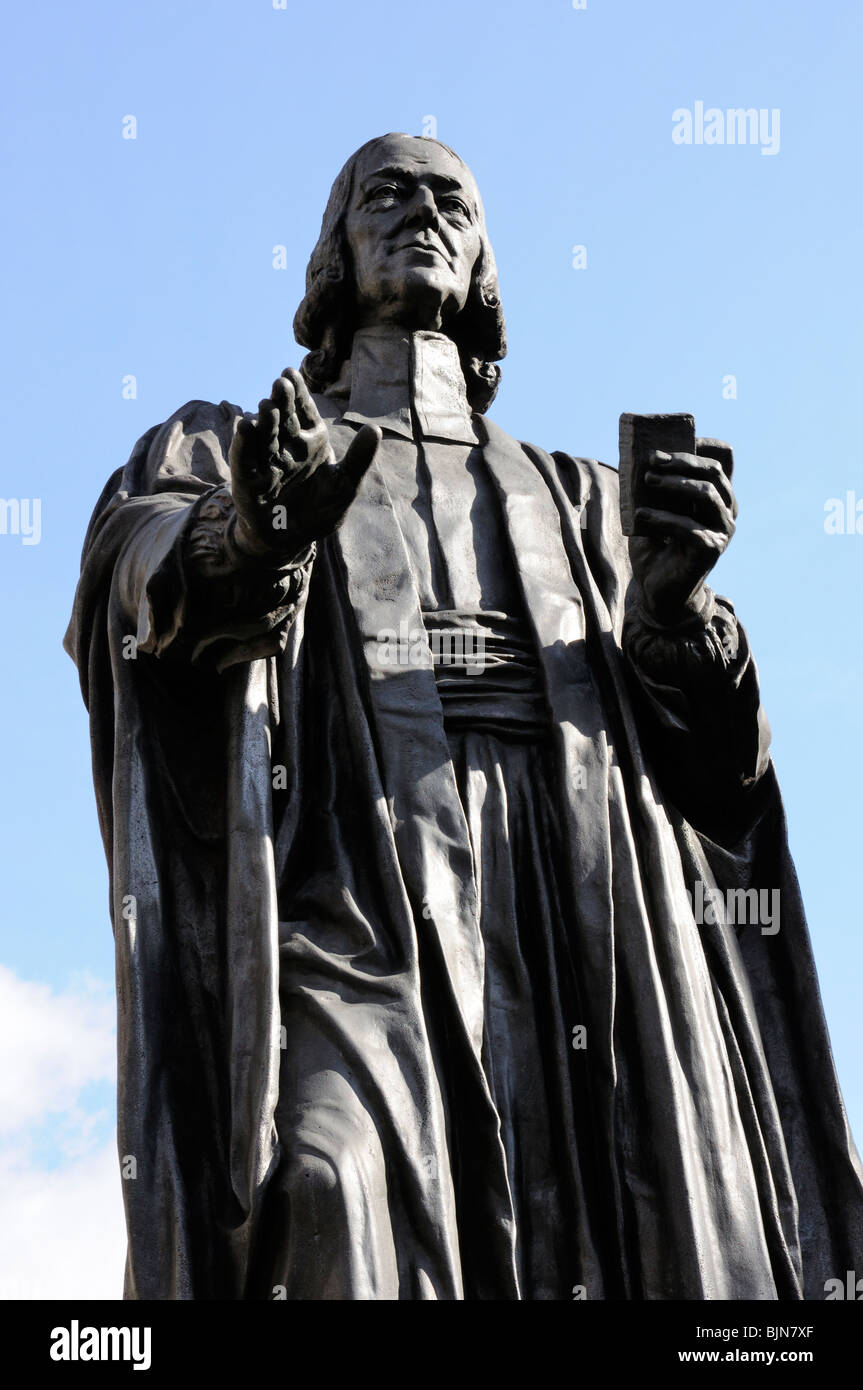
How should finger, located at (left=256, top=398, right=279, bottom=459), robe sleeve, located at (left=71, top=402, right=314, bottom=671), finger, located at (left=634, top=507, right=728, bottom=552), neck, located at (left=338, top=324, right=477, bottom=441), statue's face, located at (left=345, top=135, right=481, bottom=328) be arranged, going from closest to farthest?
1. finger, located at (left=256, top=398, right=279, bottom=459)
2. robe sleeve, located at (left=71, top=402, right=314, bottom=671)
3. finger, located at (left=634, top=507, right=728, bottom=552)
4. neck, located at (left=338, top=324, right=477, bottom=441)
5. statue's face, located at (left=345, top=135, right=481, bottom=328)

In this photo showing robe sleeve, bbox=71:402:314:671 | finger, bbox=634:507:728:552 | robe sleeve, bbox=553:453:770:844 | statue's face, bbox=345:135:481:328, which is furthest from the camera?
statue's face, bbox=345:135:481:328

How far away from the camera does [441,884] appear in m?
10.3

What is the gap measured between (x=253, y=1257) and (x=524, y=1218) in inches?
40.5

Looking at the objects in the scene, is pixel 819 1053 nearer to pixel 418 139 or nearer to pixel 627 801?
pixel 627 801

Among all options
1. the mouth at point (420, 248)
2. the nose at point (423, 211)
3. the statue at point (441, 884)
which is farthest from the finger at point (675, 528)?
the nose at point (423, 211)

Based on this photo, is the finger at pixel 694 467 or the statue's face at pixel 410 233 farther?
the statue's face at pixel 410 233

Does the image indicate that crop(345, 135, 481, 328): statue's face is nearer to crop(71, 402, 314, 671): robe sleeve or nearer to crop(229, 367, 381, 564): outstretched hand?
crop(71, 402, 314, 671): robe sleeve

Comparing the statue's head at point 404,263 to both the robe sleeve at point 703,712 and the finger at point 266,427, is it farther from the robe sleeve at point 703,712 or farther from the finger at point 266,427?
the finger at point 266,427

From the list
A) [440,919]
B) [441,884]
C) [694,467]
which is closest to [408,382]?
[694,467]

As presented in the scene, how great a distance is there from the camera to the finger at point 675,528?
10844 millimetres

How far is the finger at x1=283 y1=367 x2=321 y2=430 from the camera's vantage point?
988 centimetres

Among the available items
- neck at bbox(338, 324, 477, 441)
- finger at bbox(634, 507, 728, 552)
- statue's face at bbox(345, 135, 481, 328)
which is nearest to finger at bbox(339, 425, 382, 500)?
finger at bbox(634, 507, 728, 552)

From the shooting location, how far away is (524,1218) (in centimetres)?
1011

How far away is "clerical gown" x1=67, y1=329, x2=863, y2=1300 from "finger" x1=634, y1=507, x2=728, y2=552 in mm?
407
